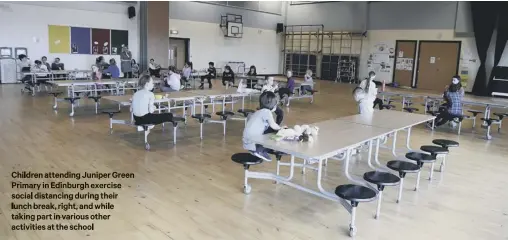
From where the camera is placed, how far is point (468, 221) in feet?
11.1

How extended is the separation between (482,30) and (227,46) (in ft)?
33.5

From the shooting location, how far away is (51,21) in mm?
13039

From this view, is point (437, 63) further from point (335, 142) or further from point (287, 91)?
point (335, 142)

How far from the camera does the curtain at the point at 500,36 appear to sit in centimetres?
1277

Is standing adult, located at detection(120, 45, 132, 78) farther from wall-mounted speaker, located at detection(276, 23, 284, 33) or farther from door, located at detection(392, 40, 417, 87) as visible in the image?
door, located at detection(392, 40, 417, 87)

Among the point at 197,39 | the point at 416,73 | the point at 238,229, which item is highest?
the point at 197,39

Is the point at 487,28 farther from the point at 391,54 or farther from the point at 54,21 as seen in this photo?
the point at 54,21

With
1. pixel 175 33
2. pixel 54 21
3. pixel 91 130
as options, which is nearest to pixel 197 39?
pixel 175 33

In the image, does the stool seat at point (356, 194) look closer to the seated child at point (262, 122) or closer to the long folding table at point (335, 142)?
Answer: the long folding table at point (335, 142)

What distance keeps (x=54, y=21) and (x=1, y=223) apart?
11.8 meters

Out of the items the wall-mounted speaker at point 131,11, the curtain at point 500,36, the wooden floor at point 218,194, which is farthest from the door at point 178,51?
the curtain at point 500,36

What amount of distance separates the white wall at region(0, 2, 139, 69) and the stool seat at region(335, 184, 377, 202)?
1288 cm

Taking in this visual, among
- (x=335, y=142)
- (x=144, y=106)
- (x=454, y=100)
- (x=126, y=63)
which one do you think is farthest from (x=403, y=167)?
(x=126, y=63)

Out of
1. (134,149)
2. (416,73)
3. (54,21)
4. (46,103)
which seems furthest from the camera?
(416,73)
